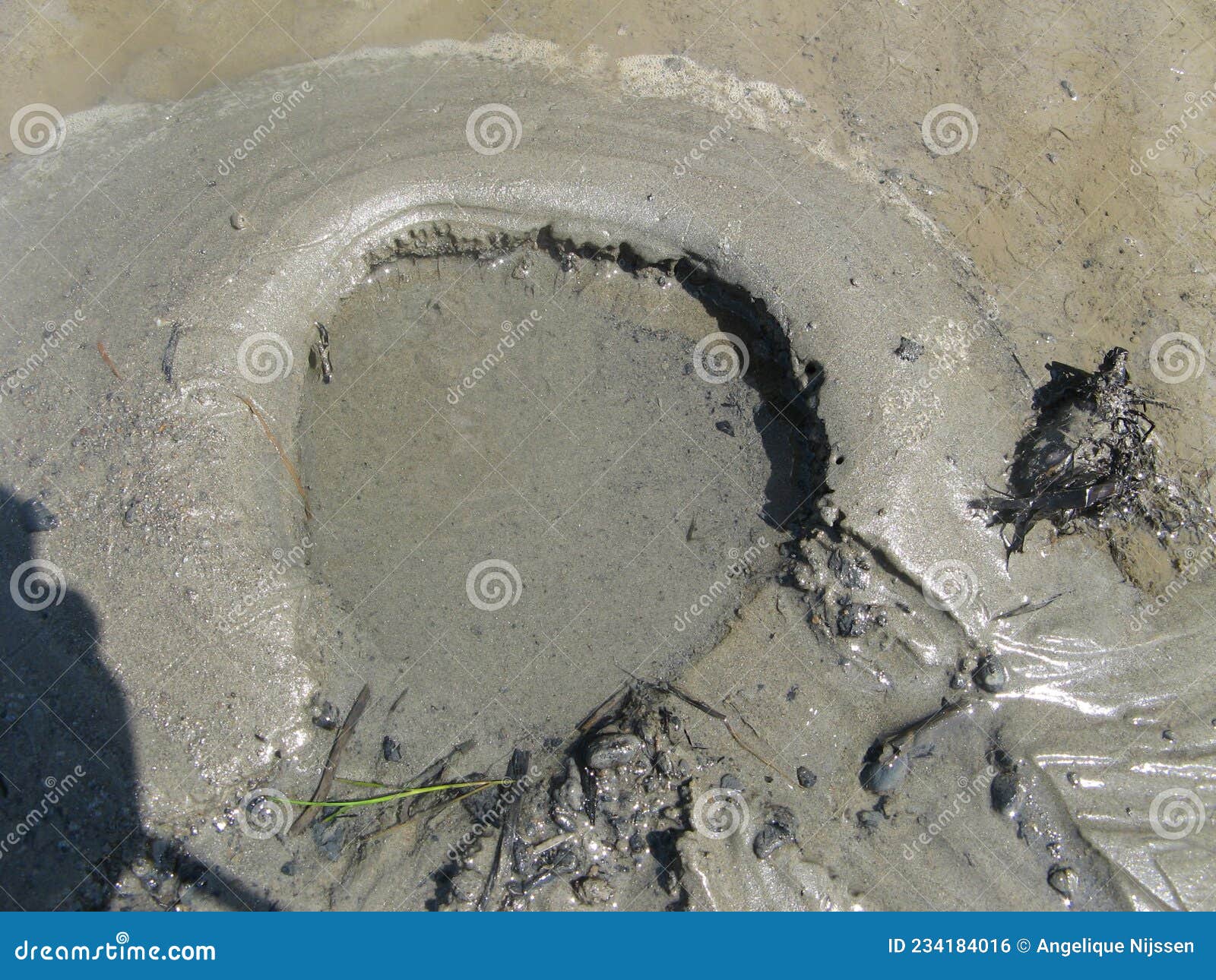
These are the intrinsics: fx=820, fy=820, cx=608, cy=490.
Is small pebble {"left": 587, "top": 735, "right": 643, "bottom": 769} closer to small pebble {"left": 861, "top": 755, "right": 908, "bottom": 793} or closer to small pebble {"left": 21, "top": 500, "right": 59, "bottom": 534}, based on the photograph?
small pebble {"left": 861, "top": 755, "right": 908, "bottom": 793}

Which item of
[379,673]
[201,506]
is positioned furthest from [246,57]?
[379,673]

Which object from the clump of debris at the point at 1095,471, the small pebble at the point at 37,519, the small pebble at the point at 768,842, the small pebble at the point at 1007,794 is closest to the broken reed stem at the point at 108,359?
the small pebble at the point at 37,519

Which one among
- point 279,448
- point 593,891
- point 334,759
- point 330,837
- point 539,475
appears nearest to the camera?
point 593,891

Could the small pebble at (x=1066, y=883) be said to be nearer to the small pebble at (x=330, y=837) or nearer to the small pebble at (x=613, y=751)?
the small pebble at (x=613, y=751)

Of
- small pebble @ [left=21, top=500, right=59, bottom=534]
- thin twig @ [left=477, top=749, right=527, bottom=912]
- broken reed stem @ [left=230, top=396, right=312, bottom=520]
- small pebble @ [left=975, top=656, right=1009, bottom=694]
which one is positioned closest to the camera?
thin twig @ [left=477, top=749, right=527, bottom=912]

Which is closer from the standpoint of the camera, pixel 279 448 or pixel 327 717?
pixel 327 717

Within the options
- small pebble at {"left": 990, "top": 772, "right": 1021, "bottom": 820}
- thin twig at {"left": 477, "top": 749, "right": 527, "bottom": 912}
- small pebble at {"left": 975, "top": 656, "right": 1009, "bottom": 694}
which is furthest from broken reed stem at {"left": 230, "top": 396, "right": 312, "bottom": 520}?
small pebble at {"left": 990, "top": 772, "right": 1021, "bottom": 820}

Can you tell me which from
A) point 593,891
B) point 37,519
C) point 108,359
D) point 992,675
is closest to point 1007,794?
point 992,675

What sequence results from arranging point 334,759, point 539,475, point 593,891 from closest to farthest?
1. point 593,891
2. point 334,759
3. point 539,475

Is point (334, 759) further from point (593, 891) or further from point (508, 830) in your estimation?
point (593, 891)
